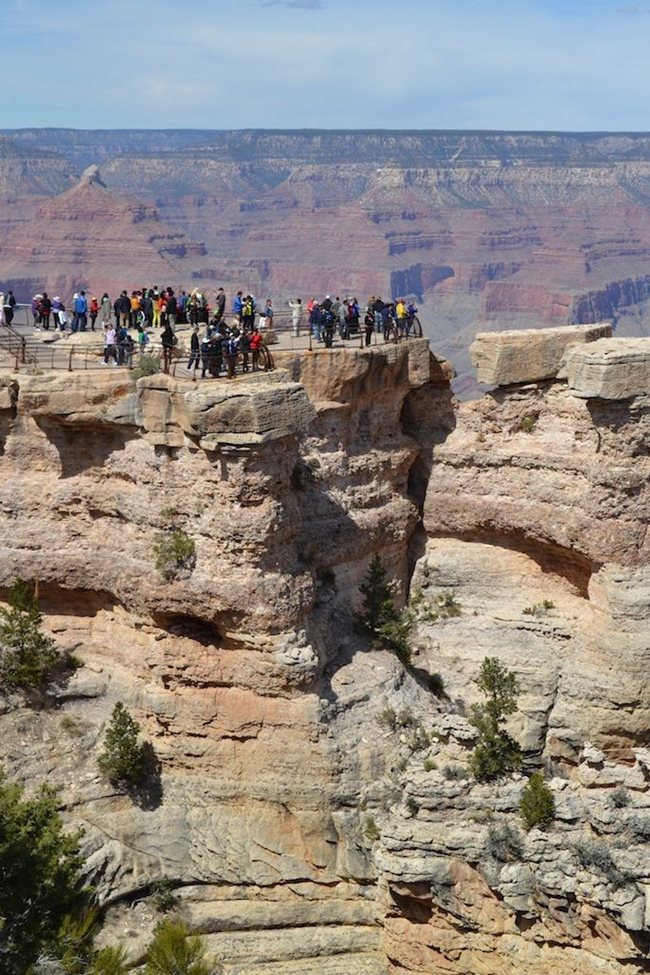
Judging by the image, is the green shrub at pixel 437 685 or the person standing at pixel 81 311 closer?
the green shrub at pixel 437 685

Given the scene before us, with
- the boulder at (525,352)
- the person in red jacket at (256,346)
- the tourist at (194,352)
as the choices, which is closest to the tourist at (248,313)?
the tourist at (194,352)

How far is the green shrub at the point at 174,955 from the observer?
2352cm

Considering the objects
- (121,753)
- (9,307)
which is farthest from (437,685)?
(9,307)

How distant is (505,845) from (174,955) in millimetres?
6682

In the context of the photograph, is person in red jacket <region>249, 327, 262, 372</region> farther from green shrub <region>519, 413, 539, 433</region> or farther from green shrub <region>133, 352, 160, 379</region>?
green shrub <region>519, 413, 539, 433</region>

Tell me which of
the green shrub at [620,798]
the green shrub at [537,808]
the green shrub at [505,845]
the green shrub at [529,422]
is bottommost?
the green shrub at [505,845]

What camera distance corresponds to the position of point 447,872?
2517 cm

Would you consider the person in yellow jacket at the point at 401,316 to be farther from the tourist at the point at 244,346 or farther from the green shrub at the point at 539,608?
the green shrub at the point at 539,608

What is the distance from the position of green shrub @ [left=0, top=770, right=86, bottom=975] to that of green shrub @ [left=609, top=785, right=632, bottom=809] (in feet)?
34.8

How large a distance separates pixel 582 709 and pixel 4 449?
1453cm

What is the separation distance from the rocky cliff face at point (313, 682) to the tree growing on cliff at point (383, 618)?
0.39 meters

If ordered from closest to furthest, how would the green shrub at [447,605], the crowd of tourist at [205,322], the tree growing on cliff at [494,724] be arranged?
the tree growing on cliff at [494,724], the crowd of tourist at [205,322], the green shrub at [447,605]

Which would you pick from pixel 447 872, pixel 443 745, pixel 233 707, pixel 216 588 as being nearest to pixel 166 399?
pixel 216 588

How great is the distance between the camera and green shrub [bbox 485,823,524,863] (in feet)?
81.6
